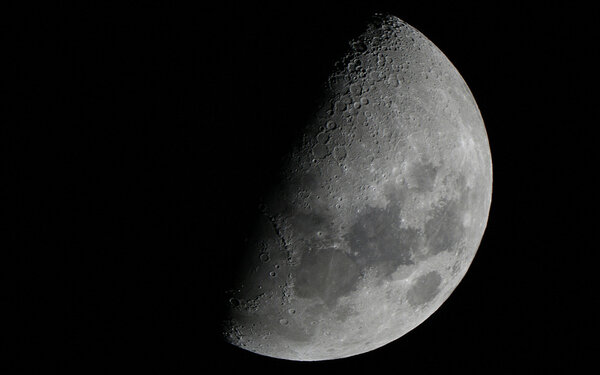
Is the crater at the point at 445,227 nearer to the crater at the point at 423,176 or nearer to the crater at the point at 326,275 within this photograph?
the crater at the point at 423,176

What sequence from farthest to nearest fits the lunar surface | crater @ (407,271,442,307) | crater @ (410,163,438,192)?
1. crater @ (407,271,442,307)
2. crater @ (410,163,438,192)
3. the lunar surface

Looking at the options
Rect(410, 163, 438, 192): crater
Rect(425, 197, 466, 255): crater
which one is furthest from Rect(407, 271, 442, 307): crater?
Rect(410, 163, 438, 192): crater

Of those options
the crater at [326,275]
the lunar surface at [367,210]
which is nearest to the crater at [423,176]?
the lunar surface at [367,210]

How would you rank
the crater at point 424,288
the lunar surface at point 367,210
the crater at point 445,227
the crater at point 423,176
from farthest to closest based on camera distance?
1. the crater at point 424,288
2. the crater at point 445,227
3. the crater at point 423,176
4. the lunar surface at point 367,210

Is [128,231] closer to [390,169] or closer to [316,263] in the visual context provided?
[316,263]

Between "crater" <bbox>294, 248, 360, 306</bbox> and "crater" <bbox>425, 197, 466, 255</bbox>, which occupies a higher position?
"crater" <bbox>425, 197, 466, 255</bbox>

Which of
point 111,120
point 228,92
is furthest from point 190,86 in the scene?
point 111,120

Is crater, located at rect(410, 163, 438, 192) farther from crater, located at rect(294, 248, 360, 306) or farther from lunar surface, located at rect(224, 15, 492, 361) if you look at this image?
crater, located at rect(294, 248, 360, 306)

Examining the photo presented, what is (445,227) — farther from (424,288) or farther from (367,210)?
(367,210)

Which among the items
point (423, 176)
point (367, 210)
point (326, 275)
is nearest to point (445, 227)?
point (423, 176)

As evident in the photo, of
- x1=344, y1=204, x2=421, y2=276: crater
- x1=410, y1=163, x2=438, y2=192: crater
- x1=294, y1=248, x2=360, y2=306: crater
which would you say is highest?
x1=410, y1=163, x2=438, y2=192: crater
